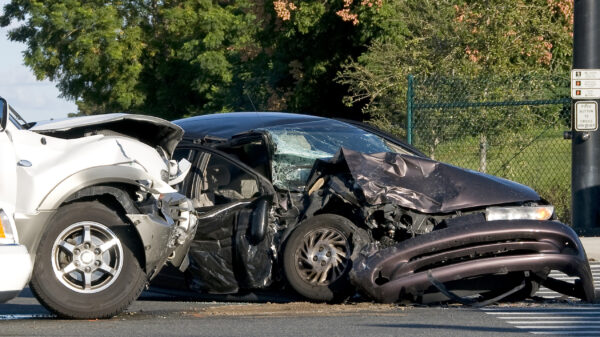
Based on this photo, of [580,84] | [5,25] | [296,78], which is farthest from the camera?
[5,25]

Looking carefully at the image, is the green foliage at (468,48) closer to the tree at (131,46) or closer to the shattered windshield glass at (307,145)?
the shattered windshield glass at (307,145)

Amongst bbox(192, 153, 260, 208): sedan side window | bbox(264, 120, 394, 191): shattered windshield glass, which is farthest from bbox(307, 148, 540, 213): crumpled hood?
bbox(192, 153, 260, 208): sedan side window

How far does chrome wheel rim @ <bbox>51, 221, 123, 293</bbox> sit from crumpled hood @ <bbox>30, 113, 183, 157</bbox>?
681mm

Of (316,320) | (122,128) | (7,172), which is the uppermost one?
(122,128)

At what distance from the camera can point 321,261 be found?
8992 mm

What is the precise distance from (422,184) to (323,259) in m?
0.98

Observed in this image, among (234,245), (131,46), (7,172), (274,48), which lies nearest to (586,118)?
(234,245)

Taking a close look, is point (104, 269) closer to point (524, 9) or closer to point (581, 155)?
point (581, 155)

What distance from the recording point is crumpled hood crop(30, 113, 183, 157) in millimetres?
7902

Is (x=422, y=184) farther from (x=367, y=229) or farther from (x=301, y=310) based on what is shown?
(x=301, y=310)

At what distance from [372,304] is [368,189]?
0.90 m

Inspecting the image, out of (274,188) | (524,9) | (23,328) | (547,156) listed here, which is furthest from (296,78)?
(23,328)

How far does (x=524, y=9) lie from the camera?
23.4 meters

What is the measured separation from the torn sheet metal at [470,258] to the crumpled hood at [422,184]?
383 mm
